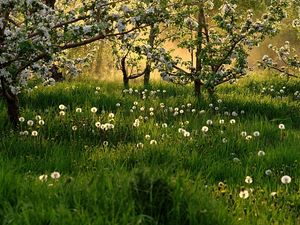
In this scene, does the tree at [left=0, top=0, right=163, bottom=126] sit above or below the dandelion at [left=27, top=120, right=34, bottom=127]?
above

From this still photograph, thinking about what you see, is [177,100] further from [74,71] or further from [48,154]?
[48,154]

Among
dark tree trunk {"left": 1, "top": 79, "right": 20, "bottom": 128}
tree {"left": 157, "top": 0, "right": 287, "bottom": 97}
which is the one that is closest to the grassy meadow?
dark tree trunk {"left": 1, "top": 79, "right": 20, "bottom": 128}

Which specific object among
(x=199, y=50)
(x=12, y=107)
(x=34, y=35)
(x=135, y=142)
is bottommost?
(x=135, y=142)

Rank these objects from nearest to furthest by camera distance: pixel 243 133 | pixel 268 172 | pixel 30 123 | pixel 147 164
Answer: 1. pixel 268 172
2. pixel 147 164
3. pixel 30 123
4. pixel 243 133

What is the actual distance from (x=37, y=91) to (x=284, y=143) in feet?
21.8

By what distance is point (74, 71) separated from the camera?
29.0 feet

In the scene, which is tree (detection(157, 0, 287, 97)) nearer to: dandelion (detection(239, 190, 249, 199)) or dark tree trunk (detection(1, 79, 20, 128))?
dark tree trunk (detection(1, 79, 20, 128))

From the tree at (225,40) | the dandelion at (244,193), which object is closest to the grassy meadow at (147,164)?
the dandelion at (244,193)

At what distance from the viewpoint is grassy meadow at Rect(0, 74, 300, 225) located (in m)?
4.68

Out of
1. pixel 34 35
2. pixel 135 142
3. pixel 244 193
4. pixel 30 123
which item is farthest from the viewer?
pixel 30 123

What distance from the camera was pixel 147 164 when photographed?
267 inches

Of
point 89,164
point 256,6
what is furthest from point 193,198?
point 256,6

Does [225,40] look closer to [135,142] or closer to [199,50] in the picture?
[199,50]

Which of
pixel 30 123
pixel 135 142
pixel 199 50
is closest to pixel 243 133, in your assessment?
pixel 135 142
